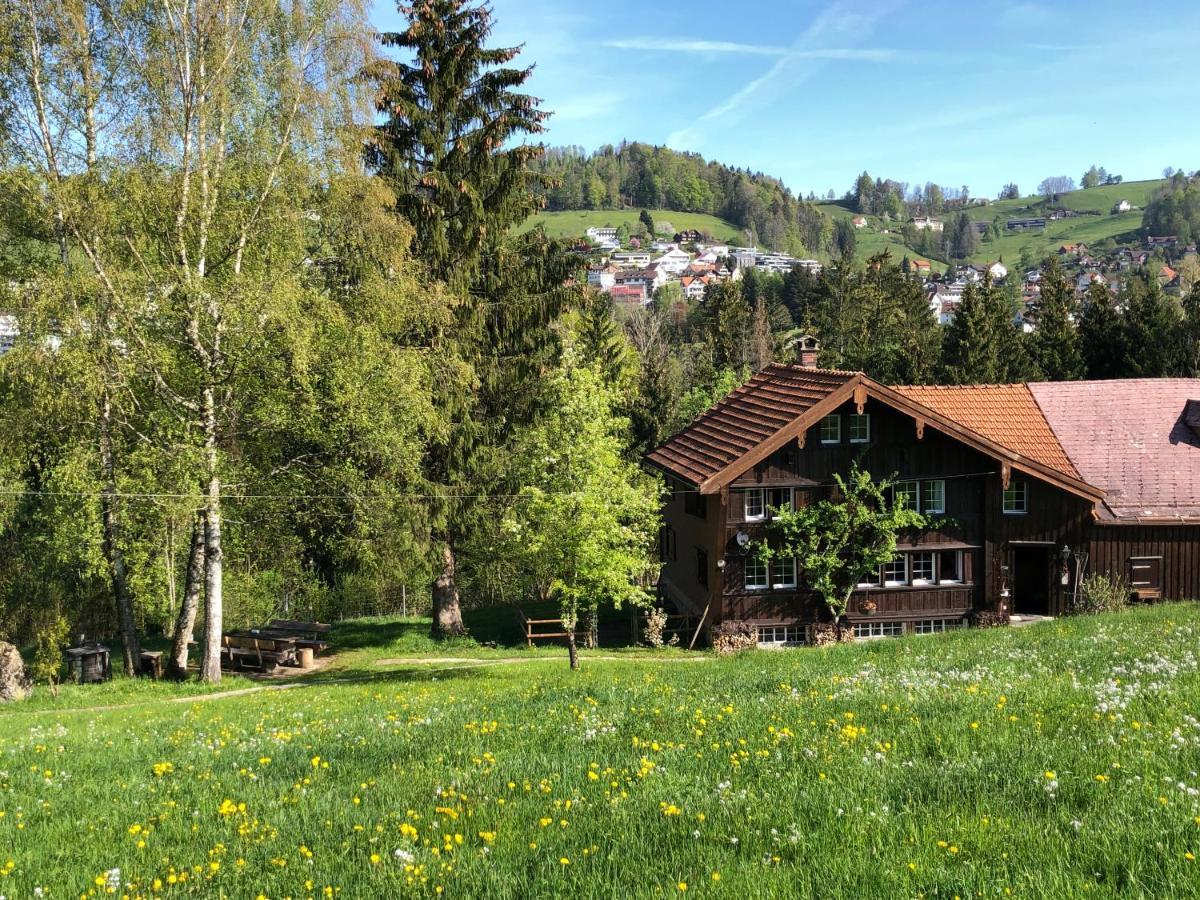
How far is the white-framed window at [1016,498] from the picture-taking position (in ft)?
98.9

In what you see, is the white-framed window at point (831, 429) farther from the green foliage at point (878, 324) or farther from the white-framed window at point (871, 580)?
the green foliage at point (878, 324)

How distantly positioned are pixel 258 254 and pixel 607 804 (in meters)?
20.9

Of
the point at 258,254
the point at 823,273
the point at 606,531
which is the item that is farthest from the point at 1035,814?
the point at 823,273

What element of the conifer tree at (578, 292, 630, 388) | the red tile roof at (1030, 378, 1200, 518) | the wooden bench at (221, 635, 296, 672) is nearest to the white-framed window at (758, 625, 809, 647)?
the red tile roof at (1030, 378, 1200, 518)

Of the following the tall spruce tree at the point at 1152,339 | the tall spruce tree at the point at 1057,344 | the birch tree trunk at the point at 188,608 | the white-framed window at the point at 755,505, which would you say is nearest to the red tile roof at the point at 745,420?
the white-framed window at the point at 755,505

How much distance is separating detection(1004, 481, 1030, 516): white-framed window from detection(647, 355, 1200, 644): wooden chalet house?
69 mm

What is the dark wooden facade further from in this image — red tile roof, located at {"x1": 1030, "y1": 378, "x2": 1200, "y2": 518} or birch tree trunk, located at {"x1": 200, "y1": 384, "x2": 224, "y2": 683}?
birch tree trunk, located at {"x1": 200, "y1": 384, "x2": 224, "y2": 683}

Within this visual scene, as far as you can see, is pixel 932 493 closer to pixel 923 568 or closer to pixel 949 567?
pixel 923 568

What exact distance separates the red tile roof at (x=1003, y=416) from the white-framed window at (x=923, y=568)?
4.80 m

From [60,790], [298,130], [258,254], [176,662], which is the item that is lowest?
[176,662]

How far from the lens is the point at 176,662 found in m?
25.2

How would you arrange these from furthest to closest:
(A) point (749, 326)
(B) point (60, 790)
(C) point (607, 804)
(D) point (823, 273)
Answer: (D) point (823, 273)
(A) point (749, 326)
(B) point (60, 790)
(C) point (607, 804)

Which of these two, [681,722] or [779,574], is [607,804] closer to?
[681,722]

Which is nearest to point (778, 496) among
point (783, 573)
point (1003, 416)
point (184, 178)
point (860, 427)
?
point (783, 573)
